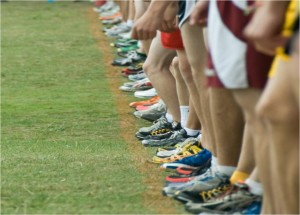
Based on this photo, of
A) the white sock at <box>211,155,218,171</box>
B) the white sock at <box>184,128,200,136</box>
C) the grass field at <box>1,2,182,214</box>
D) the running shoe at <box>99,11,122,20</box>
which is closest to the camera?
the grass field at <box>1,2,182,214</box>

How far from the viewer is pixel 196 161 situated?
302 inches

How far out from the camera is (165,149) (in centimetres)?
869

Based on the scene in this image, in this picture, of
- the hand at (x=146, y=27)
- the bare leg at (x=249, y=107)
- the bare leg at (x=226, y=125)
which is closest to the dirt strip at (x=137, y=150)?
the bare leg at (x=226, y=125)

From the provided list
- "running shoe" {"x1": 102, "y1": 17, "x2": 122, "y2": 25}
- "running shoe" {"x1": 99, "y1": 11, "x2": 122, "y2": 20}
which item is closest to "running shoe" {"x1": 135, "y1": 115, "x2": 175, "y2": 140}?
"running shoe" {"x1": 102, "y1": 17, "x2": 122, "y2": 25}

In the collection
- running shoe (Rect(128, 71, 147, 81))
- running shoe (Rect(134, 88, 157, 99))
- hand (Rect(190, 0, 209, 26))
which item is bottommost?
running shoe (Rect(128, 71, 147, 81))

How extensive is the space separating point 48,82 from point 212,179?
6701 millimetres

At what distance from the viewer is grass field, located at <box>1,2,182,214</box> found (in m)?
6.91

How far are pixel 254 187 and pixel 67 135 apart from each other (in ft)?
12.0

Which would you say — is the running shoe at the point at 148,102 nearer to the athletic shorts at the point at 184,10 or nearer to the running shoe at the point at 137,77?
the running shoe at the point at 137,77

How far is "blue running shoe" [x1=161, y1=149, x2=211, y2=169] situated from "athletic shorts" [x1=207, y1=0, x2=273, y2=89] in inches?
62.9

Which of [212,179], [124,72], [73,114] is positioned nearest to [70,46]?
[124,72]

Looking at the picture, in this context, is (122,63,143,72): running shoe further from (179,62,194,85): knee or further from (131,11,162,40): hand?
(131,11,162,40): hand

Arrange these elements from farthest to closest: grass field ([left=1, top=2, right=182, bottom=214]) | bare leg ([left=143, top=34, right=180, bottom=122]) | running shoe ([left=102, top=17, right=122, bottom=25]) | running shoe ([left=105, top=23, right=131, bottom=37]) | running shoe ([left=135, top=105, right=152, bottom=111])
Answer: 1. running shoe ([left=102, top=17, right=122, bottom=25])
2. running shoe ([left=105, top=23, right=131, bottom=37])
3. running shoe ([left=135, top=105, right=152, bottom=111])
4. bare leg ([left=143, top=34, right=180, bottom=122])
5. grass field ([left=1, top=2, right=182, bottom=214])

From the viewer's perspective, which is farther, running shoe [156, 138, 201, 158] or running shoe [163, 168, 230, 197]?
running shoe [156, 138, 201, 158]
